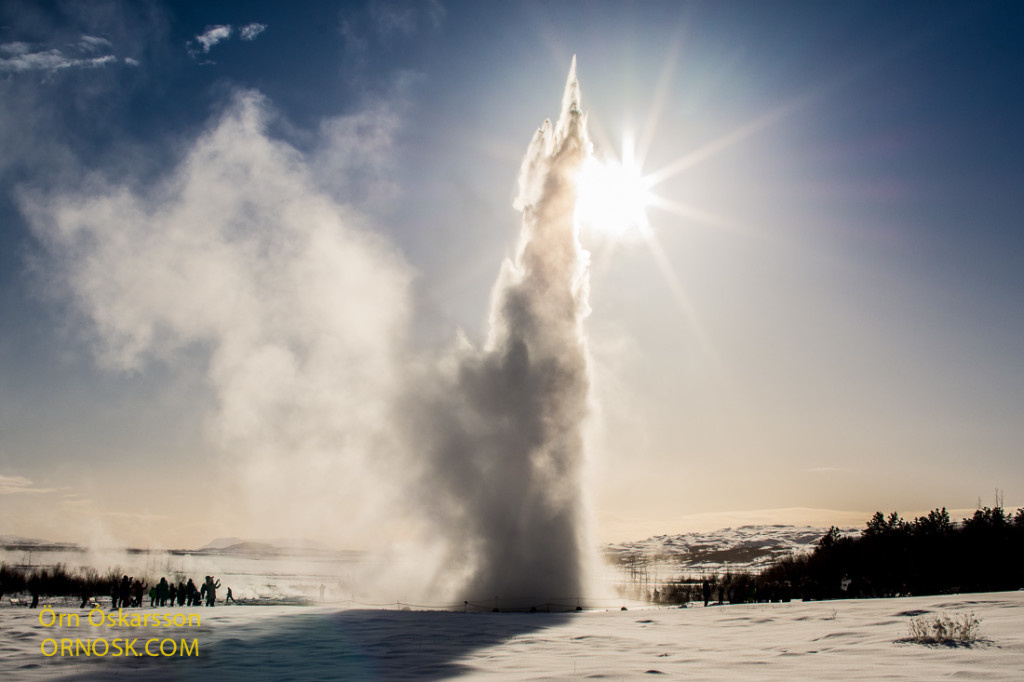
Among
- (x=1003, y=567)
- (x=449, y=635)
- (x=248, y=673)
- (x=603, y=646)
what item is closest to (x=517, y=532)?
(x=449, y=635)

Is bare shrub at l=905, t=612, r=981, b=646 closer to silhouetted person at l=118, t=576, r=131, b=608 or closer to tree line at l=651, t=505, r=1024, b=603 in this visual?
tree line at l=651, t=505, r=1024, b=603

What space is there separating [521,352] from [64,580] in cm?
4534

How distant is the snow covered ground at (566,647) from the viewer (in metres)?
15.0

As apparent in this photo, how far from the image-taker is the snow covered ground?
15039mm

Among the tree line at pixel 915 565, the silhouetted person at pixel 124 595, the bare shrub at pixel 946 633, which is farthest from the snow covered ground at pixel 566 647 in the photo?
the tree line at pixel 915 565

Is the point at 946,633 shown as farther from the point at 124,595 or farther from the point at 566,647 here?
the point at 124,595

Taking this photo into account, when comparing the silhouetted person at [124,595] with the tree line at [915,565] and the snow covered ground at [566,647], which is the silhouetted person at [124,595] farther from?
the tree line at [915,565]

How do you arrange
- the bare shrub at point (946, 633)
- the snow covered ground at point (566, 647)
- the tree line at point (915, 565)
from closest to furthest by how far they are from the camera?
the snow covered ground at point (566, 647)
the bare shrub at point (946, 633)
the tree line at point (915, 565)

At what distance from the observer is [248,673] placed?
1703 centimetres

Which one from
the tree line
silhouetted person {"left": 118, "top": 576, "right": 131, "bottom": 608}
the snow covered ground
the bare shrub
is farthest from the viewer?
the tree line

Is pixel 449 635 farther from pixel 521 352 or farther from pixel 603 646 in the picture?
pixel 521 352

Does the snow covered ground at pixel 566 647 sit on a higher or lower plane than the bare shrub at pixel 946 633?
lower

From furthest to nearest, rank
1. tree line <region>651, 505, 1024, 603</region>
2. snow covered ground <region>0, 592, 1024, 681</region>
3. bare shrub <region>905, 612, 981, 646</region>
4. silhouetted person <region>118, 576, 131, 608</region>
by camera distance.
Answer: tree line <region>651, 505, 1024, 603</region>, silhouetted person <region>118, 576, 131, 608</region>, bare shrub <region>905, 612, 981, 646</region>, snow covered ground <region>0, 592, 1024, 681</region>

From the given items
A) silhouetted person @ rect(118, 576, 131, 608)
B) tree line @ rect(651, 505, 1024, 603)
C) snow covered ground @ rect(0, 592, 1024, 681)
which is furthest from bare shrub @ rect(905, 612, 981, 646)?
silhouetted person @ rect(118, 576, 131, 608)
